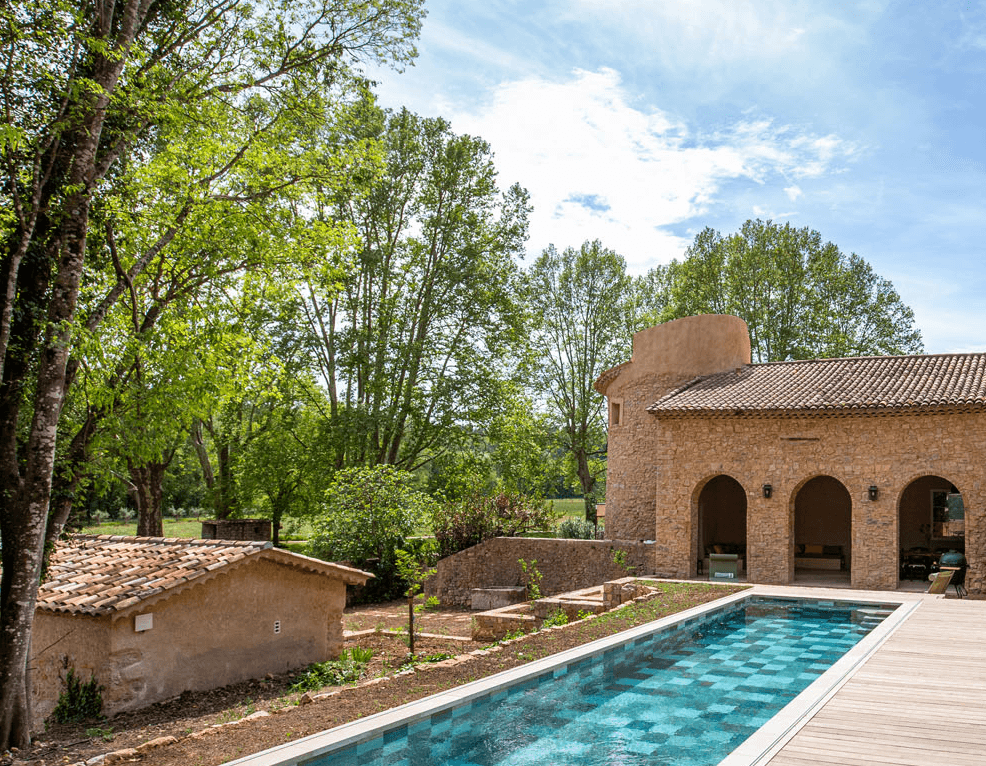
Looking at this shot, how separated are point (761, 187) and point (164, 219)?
24296 mm

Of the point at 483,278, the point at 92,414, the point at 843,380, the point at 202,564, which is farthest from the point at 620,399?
the point at 92,414

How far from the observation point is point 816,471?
58.9 feet

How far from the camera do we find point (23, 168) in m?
9.72

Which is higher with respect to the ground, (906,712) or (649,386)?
→ (649,386)

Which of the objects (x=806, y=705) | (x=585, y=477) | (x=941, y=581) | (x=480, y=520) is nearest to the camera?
(x=806, y=705)

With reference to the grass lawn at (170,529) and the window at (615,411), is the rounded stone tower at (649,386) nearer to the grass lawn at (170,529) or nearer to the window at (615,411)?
the window at (615,411)

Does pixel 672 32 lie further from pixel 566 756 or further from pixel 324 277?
pixel 566 756

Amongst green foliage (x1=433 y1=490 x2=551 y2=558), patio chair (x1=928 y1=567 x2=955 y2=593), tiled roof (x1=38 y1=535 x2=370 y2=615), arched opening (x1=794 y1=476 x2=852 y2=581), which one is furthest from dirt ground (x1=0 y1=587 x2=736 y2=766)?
green foliage (x1=433 y1=490 x2=551 y2=558)

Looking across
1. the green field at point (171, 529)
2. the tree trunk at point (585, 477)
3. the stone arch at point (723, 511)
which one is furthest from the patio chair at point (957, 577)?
the green field at point (171, 529)

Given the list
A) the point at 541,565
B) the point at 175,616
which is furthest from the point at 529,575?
the point at 175,616

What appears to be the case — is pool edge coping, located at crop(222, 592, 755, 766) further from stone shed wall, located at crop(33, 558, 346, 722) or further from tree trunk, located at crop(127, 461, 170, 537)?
tree trunk, located at crop(127, 461, 170, 537)

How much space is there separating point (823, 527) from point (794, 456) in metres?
5.12

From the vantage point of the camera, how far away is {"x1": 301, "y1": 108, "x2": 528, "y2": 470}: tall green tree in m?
30.3

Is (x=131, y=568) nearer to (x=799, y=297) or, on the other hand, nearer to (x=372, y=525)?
(x=372, y=525)
